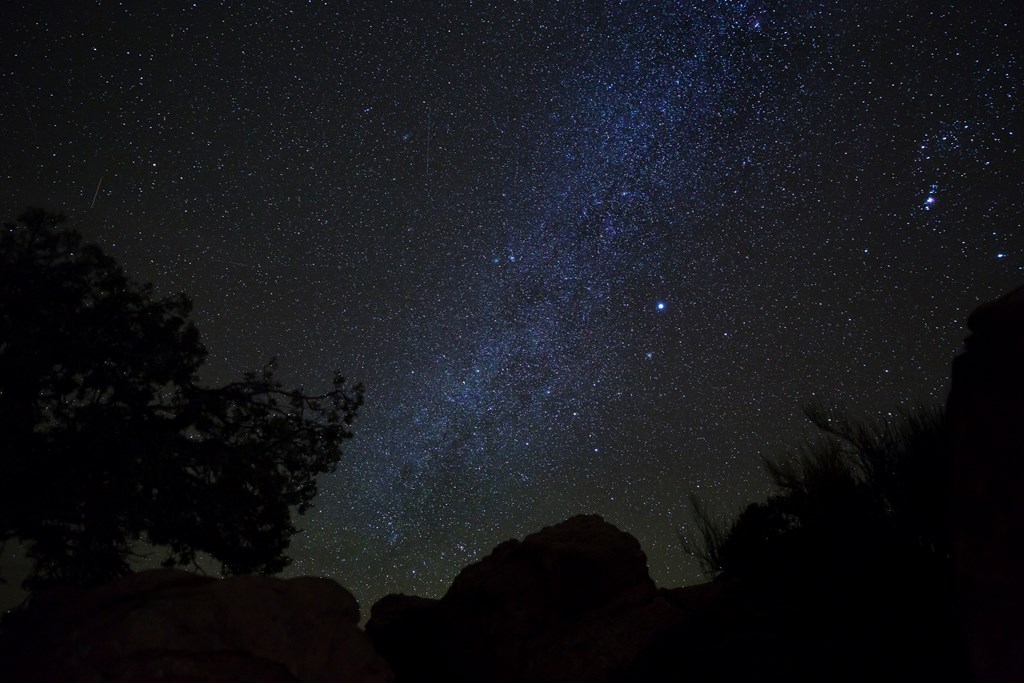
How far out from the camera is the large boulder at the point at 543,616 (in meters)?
8.12

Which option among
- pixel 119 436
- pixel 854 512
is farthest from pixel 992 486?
pixel 119 436

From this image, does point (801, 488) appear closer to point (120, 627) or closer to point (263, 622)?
point (263, 622)

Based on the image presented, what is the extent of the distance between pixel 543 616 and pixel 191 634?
458 centimetres

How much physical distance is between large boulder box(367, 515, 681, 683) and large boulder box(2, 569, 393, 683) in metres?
2.76

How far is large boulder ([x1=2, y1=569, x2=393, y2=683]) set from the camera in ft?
16.1

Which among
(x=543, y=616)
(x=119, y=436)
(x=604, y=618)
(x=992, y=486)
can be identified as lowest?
(x=992, y=486)

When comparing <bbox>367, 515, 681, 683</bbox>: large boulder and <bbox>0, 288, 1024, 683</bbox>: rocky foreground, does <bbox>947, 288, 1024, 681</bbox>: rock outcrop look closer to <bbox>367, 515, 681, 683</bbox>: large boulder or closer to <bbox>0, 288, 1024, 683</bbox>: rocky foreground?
<bbox>0, 288, 1024, 683</bbox>: rocky foreground

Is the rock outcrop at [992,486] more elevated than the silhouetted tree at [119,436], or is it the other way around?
the silhouetted tree at [119,436]

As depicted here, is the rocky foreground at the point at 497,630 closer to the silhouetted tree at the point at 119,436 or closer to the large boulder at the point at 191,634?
the large boulder at the point at 191,634

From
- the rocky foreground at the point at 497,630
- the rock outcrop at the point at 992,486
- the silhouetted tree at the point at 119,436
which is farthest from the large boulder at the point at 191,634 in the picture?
the rock outcrop at the point at 992,486

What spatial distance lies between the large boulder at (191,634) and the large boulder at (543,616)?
2757 mm

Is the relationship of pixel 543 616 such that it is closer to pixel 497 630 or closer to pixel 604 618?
pixel 497 630

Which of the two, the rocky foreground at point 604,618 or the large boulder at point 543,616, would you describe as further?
the large boulder at point 543,616

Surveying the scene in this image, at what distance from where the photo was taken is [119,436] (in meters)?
7.82
